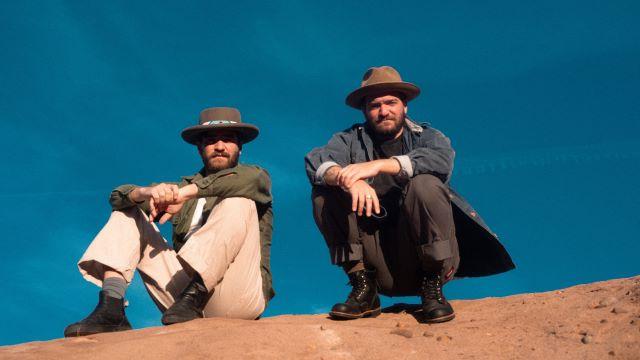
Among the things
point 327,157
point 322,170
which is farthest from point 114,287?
point 327,157

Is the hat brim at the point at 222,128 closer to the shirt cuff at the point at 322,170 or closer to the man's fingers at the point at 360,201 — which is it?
the shirt cuff at the point at 322,170

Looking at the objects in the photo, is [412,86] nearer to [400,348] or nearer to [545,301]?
[545,301]

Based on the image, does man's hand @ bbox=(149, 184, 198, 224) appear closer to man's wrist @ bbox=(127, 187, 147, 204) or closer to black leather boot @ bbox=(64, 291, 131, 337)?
man's wrist @ bbox=(127, 187, 147, 204)

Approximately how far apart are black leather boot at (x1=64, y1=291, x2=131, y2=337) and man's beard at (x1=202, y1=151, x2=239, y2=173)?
1.42 m

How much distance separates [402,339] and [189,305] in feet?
5.47

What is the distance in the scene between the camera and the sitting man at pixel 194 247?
477 cm

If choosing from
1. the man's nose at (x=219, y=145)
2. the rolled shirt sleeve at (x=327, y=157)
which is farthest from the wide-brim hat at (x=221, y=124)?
the rolled shirt sleeve at (x=327, y=157)

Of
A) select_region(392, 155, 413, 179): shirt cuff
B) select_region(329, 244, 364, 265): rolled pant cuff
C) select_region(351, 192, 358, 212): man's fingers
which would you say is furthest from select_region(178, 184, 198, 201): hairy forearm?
select_region(392, 155, 413, 179): shirt cuff

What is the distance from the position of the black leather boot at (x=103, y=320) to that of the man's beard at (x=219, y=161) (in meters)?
1.42

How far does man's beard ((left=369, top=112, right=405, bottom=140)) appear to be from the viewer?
5.41m

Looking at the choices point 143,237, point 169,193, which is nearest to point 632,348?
point 169,193

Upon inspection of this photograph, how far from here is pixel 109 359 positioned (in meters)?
3.86

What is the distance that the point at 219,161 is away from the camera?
5.64 m

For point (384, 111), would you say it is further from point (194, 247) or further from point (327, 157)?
point (194, 247)
